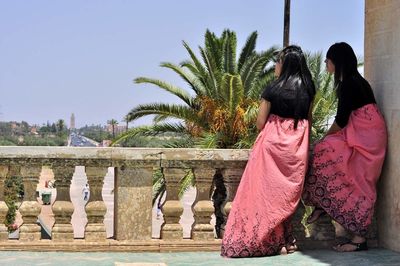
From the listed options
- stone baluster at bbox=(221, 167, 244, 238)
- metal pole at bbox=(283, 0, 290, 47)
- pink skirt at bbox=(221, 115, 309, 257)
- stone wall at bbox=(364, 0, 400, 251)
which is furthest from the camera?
metal pole at bbox=(283, 0, 290, 47)

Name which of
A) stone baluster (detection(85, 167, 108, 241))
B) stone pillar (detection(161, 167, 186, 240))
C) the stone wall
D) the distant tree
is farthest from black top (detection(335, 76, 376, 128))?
the distant tree

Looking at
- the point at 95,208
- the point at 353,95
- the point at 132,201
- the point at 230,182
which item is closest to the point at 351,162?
the point at 353,95

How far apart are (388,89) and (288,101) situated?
0.95 m

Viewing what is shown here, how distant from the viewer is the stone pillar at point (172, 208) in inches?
270

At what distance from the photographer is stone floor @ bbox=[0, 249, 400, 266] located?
6270 mm

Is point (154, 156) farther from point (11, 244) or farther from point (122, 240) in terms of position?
point (11, 244)

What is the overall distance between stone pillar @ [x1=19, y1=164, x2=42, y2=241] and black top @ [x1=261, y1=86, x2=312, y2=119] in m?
2.10

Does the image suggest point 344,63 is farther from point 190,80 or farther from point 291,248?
point 190,80

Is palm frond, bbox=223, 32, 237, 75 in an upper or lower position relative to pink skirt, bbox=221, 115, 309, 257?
upper

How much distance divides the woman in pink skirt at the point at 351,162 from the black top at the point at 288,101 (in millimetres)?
428

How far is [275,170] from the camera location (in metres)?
6.45

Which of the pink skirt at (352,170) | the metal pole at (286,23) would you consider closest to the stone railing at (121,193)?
the pink skirt at (352,170)

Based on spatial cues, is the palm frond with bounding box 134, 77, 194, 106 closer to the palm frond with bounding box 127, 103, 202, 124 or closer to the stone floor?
the palm frond with bounding box 127, 103, 202, 124

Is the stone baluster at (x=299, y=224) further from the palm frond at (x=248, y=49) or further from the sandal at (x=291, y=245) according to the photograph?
the palm frond at (x=248, y=49)
